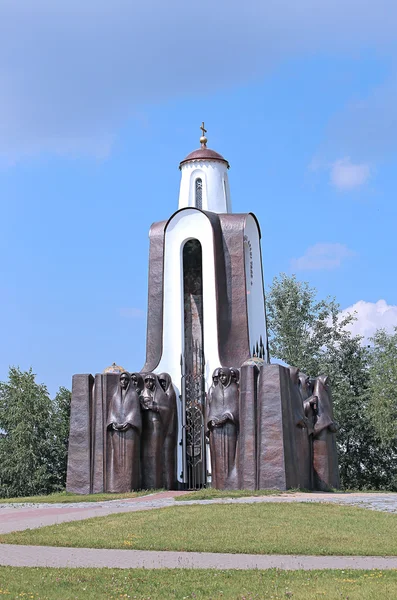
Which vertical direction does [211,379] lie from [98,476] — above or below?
above

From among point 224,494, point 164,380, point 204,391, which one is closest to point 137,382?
point 164,380

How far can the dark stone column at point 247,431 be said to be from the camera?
13.8 m

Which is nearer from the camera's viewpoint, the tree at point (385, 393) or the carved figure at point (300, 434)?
the carved figure at point (300, 434)

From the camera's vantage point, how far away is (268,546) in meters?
7.20

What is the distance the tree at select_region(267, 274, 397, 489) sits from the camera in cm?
2530

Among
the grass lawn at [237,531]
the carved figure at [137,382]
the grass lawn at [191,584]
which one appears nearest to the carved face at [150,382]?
the carved figure at [137,382]

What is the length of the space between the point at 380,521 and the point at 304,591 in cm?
405

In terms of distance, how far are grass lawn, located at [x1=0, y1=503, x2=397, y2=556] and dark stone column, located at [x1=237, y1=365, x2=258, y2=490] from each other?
3.67 m

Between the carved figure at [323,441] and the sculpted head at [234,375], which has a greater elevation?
the sculpted head at [234,375]

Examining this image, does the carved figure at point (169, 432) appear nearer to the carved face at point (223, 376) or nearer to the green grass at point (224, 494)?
the carved face at point (223, 376)

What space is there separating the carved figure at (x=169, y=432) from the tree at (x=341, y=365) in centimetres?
1052

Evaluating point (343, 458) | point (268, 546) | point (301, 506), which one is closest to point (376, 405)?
point (343, 458)

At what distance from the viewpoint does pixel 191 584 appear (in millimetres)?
5488

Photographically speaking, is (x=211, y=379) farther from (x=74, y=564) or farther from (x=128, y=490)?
(x=74, y=564)
